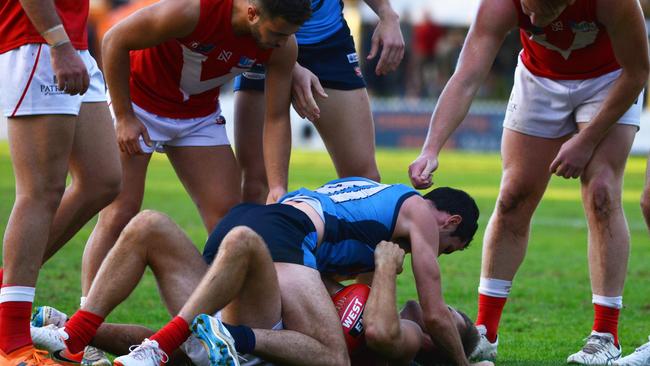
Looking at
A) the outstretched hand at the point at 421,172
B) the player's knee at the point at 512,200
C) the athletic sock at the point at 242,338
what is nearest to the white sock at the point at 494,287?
the player's knee at the point at 512,200

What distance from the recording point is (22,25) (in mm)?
5105

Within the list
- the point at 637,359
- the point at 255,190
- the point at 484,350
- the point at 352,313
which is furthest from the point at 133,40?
the point at 637,359

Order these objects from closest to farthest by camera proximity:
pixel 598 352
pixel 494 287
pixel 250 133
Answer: pixel 598 352
pixel 494 287
pixel 250 133

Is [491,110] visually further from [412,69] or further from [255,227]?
[255,227]

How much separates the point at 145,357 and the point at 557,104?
2.91m

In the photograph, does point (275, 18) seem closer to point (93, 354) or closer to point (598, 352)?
point (93, 354)

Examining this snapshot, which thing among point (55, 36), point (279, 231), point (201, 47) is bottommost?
point (279, 231)

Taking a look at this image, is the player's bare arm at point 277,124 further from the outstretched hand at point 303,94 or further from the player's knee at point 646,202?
the player's knee at point 646,202

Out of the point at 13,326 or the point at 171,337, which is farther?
the point at 13,326

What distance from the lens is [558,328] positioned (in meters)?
6.88

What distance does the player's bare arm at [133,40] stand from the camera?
18.4 ft

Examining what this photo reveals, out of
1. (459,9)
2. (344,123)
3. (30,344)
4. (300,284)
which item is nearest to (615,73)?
(344,123)

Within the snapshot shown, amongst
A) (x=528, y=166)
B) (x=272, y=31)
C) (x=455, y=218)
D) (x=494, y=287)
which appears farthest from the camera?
(x=494, y=287)

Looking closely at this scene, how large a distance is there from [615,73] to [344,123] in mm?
1610
